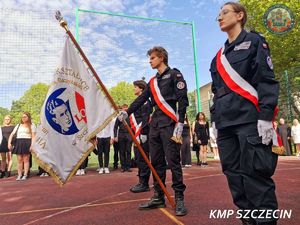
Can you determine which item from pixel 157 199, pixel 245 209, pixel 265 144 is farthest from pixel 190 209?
pixel 265 144

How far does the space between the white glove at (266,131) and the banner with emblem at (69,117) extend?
220 centimetres

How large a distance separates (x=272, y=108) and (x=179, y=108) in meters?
1.59

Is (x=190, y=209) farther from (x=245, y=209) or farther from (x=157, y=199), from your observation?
(x=245, y=209)

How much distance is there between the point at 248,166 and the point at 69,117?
2458 millimetres

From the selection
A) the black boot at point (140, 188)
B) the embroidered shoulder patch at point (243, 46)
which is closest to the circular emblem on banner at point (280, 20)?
the black boot at point (140, 188)

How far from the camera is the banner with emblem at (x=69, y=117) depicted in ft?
12.5

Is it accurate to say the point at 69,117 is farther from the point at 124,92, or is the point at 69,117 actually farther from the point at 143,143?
the point at 124,92

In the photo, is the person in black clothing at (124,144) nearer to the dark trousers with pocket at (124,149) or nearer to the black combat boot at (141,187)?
the dark trousers with pocket at (124,149)

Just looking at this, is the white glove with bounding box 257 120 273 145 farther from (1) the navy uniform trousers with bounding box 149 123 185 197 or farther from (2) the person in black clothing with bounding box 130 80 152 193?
(2) the person in black clothing with bounding box 130 80 152 193

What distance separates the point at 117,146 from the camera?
9.85 metres

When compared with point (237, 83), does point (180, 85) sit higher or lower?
higher

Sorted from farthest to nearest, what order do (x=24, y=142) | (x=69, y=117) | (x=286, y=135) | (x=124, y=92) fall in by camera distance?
(x=124, y=92)
(x=286, y=135)
(x=24, y=142)
(x=69, y=117)

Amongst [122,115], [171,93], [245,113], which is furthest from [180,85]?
[245,113]

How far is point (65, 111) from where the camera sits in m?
3.92
